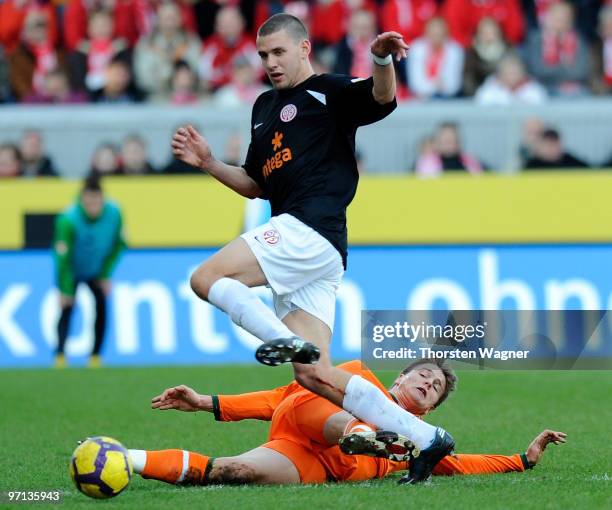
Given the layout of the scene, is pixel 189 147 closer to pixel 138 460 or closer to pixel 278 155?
pixel 278 155

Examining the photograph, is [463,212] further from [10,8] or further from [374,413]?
[374,413]

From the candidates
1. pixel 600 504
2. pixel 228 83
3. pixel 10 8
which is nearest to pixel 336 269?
pixel 600 504

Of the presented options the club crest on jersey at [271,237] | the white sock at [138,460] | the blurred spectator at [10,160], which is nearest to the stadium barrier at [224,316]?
the blurred spectator at [10,160]

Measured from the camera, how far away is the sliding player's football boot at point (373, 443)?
666cm

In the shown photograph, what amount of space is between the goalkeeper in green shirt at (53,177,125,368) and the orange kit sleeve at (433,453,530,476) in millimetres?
7881

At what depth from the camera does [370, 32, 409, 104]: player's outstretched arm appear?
688 cm

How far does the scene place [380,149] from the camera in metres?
16.5

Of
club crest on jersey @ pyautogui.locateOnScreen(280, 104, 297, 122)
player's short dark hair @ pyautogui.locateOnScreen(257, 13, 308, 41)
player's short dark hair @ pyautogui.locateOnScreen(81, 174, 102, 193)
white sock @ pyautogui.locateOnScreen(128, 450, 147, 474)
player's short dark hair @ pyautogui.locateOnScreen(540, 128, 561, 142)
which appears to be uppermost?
player's short dark hair @ pyautogui.locateOnScreen(257, 13, 308, 41)

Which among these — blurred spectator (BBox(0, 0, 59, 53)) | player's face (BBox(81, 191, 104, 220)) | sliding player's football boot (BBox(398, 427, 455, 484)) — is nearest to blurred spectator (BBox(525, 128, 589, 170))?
player's face (BBox(81, 191, 104, 220))

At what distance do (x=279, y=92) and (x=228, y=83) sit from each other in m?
10.3

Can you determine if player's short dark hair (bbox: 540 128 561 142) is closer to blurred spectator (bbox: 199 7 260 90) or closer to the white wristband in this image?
blurred spectator (bbox: 199 7 260 90)

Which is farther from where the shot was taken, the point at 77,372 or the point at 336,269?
the point at 77,372

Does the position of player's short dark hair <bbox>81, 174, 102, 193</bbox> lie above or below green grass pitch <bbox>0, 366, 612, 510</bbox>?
above

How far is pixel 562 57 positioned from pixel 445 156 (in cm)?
270
